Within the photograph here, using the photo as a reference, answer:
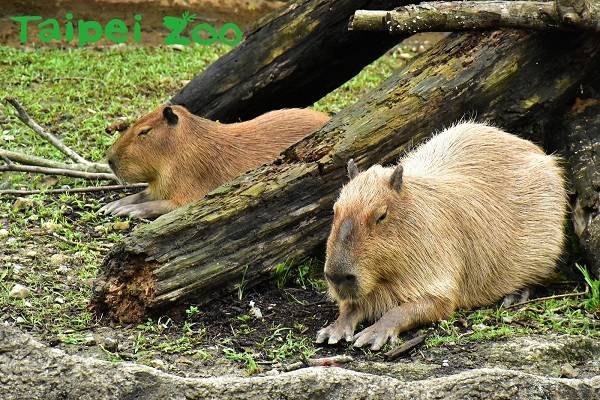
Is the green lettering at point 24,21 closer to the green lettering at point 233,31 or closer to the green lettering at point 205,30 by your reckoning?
the green lettering at point 205,30

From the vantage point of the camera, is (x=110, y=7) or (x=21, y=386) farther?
(x=110, y=7)

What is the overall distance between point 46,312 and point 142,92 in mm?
4396

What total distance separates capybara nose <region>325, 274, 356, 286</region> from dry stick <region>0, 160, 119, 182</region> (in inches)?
118

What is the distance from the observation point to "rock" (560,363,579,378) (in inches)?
178

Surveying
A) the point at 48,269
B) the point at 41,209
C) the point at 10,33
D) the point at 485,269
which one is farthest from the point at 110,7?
the point at 485,269

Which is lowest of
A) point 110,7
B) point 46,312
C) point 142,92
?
point 46,312

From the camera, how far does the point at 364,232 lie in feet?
16.6

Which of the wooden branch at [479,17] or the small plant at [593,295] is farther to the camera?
the wooden branch at [479,17]

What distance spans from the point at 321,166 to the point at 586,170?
1.63 meters

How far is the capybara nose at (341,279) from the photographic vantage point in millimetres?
4930

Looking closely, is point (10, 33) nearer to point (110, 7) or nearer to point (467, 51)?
point (110, 7)

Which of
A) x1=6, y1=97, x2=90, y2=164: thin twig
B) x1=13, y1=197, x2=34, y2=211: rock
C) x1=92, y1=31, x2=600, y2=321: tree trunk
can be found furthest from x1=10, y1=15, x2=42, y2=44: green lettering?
x1=92, y1=31, x2=600, y2=321: tree trunk

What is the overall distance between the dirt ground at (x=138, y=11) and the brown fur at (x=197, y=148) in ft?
13.1

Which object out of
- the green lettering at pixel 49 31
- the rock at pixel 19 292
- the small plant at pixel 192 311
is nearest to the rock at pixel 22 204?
Answer: the rock at pixel 19 292
